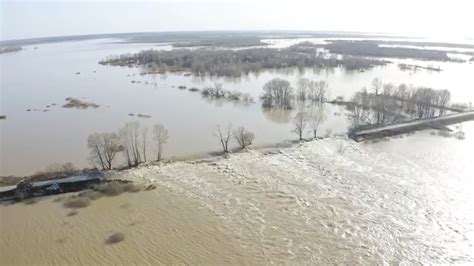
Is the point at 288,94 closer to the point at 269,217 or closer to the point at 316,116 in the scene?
the point at 316,116

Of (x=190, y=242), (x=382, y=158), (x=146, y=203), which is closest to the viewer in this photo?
(x=190, y=242)

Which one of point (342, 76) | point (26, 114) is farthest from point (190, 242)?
point (342, 76)

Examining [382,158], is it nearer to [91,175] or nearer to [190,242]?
[190,242]

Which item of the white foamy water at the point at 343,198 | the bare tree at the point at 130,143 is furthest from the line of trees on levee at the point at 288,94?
the bare tree at the point at 130,143

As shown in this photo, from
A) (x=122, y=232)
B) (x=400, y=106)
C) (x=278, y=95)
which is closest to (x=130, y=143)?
(x=122, y=232)

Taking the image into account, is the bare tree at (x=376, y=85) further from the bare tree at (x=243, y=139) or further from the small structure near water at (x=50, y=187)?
the small structure near water at (x=50, y=187)

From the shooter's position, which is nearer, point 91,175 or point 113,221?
point 113,221
